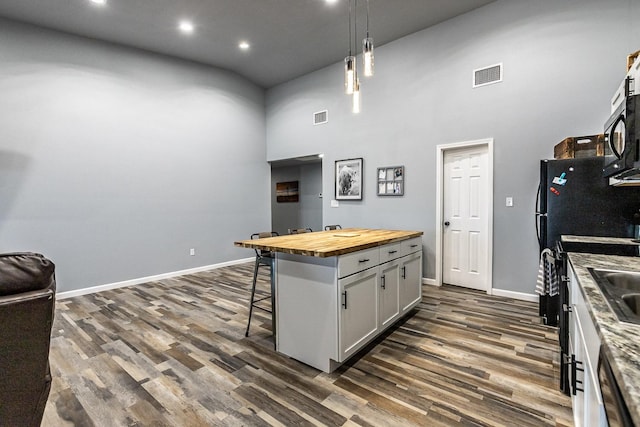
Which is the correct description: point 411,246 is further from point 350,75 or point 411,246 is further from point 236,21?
point 236,21

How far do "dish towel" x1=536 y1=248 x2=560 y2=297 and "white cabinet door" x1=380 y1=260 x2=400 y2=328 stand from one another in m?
1.36

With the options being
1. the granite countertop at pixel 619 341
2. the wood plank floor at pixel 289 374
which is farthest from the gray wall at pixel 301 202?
the granite countertop at pixel 619 341

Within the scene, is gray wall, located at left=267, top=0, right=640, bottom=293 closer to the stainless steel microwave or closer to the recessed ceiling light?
the stainless steel microwave

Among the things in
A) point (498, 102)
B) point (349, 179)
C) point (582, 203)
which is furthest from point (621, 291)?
point (349, 179)

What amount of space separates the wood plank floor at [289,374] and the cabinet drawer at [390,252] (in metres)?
0.72

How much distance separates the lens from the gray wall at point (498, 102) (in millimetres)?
3340

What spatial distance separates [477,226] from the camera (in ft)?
13.7

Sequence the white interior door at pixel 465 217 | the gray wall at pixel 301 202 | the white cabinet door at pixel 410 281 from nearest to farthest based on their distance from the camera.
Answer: the white cabinet door at pixel 410 281 → the white interior door at pixel 465 217 → the gray wall at pixel 301 202

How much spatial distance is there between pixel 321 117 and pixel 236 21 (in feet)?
6.88

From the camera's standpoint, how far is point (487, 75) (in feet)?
13.0

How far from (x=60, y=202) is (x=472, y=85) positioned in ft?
18.8

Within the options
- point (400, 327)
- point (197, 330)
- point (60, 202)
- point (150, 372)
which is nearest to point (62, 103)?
point (60, 202)

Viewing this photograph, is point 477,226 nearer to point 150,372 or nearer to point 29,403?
point 150,372

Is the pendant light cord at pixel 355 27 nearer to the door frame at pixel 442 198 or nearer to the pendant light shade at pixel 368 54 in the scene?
the pendant light shade at pixel 368 54
